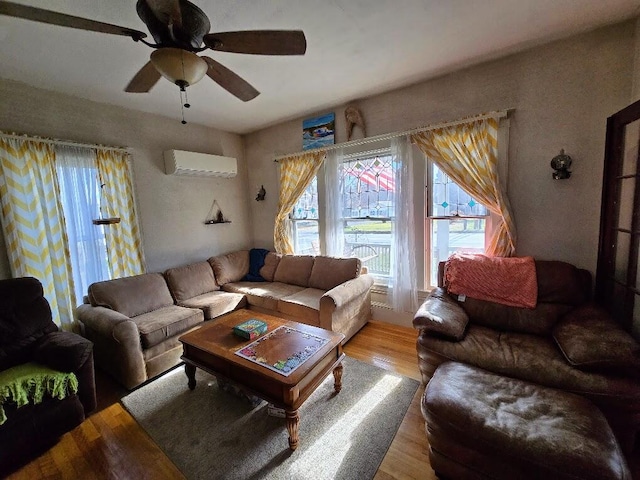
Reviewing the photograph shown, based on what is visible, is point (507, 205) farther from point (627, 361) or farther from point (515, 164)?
point (627, 361)

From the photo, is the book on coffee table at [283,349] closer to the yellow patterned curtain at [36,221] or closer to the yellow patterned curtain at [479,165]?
Answer: the yellow patterned curtain at [479,165]

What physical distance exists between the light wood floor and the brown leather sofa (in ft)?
1.56

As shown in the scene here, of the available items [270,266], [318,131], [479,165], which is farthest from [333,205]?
Answer: [479,165]

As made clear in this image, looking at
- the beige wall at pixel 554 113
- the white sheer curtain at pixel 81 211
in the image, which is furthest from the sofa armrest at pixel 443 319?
the white sheer curtain at pixel 81 211

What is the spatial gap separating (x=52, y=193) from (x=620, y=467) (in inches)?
164

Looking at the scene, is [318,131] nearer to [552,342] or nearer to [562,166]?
[562,166]

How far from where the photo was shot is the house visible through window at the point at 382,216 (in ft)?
8.84

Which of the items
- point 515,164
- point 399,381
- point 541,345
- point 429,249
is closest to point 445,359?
point 399,381

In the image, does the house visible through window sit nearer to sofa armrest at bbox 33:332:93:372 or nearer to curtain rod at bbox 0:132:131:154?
curtain rod at bbox 0:132:131:154

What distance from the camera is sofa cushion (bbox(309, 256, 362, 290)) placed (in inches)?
120

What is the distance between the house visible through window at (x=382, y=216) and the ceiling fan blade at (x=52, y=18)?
2.48m

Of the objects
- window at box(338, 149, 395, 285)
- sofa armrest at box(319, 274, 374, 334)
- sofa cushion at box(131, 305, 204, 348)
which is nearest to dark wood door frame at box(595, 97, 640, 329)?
window at box(338, 149, 395, 285)

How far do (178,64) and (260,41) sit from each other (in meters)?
0.42

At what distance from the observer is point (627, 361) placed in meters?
1.36
